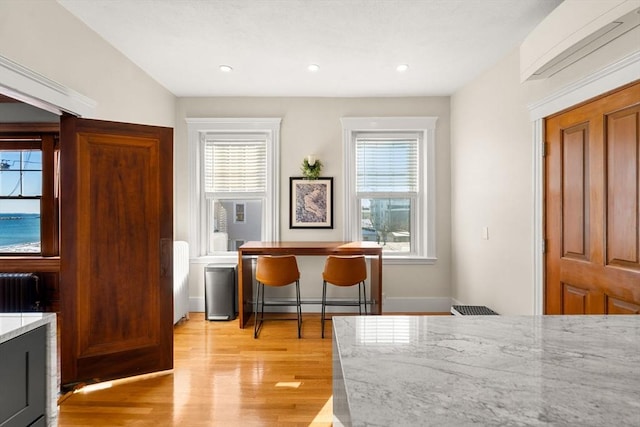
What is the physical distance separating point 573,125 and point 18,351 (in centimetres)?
328

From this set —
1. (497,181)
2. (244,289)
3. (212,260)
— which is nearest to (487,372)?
(497,181)

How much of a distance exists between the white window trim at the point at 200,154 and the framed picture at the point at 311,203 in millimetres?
197

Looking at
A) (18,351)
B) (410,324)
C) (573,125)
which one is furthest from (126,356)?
(573,125)

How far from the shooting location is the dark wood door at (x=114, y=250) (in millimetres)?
2443

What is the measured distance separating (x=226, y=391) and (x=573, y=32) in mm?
3152

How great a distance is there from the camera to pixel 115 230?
2582 millimetres

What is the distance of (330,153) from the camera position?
4.22 m

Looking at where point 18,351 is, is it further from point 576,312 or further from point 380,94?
point 380,94

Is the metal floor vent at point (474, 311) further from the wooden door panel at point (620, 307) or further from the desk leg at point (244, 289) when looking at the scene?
the desk leg at point (244, 289)

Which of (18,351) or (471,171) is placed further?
(471,171)

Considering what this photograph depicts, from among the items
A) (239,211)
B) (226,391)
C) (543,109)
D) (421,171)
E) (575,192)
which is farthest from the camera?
(239,211)

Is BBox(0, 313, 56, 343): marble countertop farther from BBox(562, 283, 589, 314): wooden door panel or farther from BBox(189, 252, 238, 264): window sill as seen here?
BBox(562, 283, 589, 314): wooden door panel

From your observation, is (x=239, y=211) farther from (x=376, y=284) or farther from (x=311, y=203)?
(x=376, y=284)

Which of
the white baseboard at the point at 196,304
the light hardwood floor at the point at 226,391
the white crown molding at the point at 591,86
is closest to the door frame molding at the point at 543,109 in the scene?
the white crown molding at the point at 591,86
